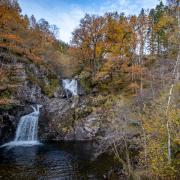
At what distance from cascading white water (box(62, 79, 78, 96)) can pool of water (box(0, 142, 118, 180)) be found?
42.6 ft

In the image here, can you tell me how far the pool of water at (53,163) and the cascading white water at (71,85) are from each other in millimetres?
12969

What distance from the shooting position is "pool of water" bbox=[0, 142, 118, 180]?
60.6ft

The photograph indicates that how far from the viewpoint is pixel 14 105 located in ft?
103

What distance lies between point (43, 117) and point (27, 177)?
17.4 metres

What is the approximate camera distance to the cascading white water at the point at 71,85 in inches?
1588

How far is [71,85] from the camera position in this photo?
1620 inches

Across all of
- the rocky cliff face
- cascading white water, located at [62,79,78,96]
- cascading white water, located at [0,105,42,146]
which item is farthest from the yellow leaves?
cascading white water, located at [0,105,42,146]

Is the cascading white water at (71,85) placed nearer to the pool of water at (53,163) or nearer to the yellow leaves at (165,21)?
the pool of water at (53,163)

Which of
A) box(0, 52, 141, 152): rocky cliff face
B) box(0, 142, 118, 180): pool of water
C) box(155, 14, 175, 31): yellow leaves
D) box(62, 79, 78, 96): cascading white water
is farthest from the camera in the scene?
box(62, 79, 78, 96): cascading white water

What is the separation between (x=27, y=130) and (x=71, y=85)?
1223cm

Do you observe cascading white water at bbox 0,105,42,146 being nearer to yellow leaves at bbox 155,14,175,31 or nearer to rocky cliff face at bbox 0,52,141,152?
rocky cliff face at bbox 0,52,141,152

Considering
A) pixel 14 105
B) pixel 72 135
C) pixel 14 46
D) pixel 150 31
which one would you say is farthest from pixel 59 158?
pixel 150 31

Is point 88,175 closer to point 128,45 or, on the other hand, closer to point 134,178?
point 134,178

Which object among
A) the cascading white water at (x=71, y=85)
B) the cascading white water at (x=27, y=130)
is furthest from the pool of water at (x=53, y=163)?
the cascading white water at (x=71, y=85)
